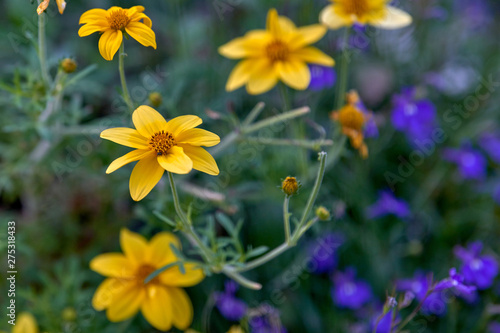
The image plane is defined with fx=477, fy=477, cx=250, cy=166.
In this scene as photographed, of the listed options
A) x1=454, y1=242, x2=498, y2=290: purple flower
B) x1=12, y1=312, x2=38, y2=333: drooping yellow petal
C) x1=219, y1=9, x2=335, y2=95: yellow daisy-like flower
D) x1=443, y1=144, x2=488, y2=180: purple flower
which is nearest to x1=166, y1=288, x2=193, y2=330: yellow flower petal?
x1=12, y1=312, x2=38, y2=333: drooping yellow petal

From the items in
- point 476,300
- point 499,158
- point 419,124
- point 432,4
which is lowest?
point 476,300

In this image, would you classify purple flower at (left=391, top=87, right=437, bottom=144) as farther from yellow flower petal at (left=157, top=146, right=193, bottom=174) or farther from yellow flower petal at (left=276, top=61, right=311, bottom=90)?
yellow flower petal at (left=157, top=146, right=193, bottom=174)

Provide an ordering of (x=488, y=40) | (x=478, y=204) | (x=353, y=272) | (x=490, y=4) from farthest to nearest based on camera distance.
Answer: (x=490, y=4)
(x=488, y=40)
(x=478, y=204)
(x=353, y=272)

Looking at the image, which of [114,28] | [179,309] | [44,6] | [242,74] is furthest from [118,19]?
[179,309]

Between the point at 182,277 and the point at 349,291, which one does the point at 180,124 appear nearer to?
the point at 182,277

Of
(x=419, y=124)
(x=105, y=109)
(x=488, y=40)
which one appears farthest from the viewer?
(x=488, y=40)

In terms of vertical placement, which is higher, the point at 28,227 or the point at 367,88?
the point at 367,88

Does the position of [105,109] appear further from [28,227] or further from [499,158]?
[499,158]

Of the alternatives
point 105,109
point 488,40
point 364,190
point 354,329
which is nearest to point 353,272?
point 354,329
